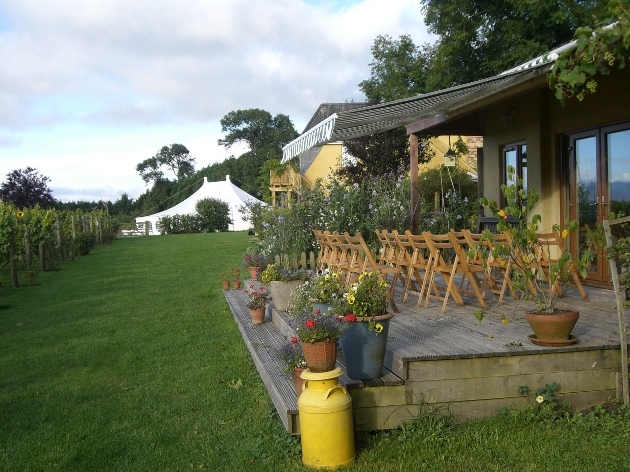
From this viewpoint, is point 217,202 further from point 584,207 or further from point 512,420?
point 512,420

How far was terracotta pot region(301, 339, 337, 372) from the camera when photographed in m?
3.48

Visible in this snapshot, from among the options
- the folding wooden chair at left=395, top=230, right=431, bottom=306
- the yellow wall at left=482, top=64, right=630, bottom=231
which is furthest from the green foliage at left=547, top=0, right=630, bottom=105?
the yellow wall at left=482, top=64, right=630, bottom=231

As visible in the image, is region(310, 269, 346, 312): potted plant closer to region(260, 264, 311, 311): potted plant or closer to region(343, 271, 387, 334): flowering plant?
region(343, 271, 387, 334): flowering plant

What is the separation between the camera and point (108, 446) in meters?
3.84

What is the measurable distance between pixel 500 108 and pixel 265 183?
23111 mm

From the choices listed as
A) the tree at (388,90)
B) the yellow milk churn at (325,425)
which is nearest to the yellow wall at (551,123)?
the yellow milk churn at (325,425)

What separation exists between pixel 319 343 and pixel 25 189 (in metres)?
30.7

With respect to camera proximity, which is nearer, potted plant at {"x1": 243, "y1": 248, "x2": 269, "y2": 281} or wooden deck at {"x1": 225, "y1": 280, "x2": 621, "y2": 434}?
wooden deck at {"x1": 225, "y1": 280, "x2": 621, "y2": 434}

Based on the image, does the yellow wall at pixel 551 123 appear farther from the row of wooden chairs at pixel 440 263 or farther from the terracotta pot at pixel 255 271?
the terracotta pot at pixel 255 271

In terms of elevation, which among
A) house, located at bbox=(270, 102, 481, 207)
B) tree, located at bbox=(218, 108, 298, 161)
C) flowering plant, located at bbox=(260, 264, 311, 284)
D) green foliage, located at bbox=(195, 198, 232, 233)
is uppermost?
tree, located at bbox=(218, 108, 298, 161)

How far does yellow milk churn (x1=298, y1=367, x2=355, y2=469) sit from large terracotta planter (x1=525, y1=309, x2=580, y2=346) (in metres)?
1.43

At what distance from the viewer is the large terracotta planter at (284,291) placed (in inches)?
250

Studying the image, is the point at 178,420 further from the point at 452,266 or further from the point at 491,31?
the point at 491,31

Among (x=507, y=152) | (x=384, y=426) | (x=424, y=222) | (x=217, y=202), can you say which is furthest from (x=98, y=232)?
(x=384, y=426)
